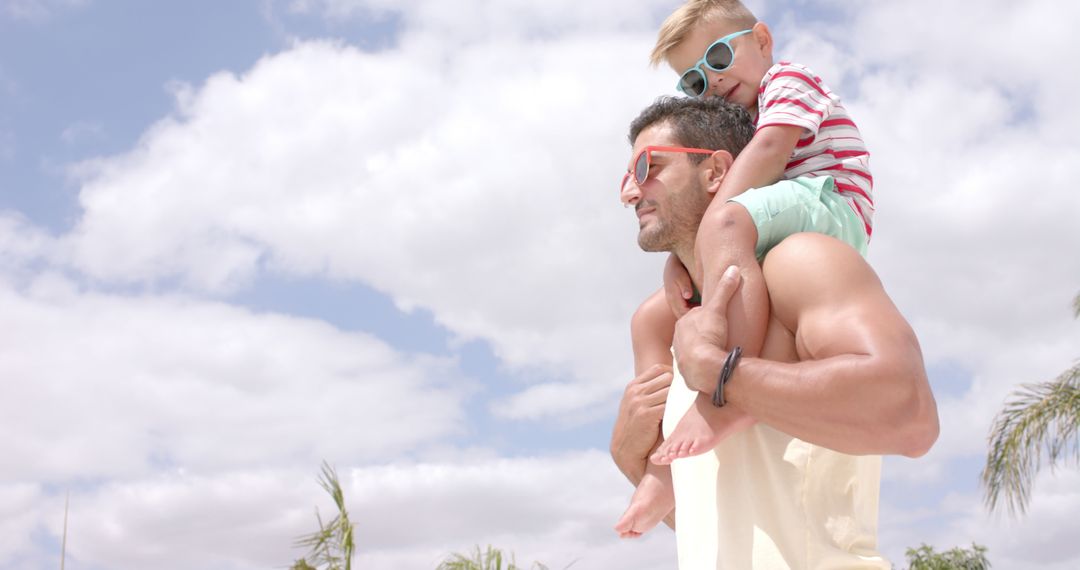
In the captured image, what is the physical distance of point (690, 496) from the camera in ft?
9.70

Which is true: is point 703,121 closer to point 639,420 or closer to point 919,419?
point 639,420

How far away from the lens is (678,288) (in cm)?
346

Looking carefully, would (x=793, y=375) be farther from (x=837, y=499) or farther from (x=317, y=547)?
(x=317, y=547)

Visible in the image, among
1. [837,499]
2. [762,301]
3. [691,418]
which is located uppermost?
[762,301]

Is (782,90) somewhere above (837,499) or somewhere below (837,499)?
above

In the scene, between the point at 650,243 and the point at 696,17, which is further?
the point at 696,17

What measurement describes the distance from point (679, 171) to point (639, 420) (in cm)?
82

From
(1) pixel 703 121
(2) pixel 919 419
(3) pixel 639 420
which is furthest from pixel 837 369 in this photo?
(1) pixel 703 121

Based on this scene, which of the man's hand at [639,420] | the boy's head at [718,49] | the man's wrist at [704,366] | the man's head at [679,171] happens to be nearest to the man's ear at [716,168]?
the man's head at [679,171]

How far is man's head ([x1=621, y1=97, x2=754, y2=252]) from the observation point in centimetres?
338

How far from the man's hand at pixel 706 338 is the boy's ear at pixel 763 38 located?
1372 mm

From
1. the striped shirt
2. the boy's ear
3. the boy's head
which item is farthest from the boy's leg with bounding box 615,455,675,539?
the boy's ear

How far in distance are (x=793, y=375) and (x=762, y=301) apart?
0.33m

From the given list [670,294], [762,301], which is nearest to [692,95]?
[670,294]
